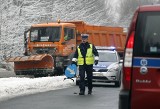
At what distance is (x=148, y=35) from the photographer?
680cm

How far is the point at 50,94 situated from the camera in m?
16.7

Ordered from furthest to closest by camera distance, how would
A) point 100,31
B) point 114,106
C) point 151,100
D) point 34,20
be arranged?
1. point 34,20
2. point 100,31
3. point 114,106
4. point 151,100

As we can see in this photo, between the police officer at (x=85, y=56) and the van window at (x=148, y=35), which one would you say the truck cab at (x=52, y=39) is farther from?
the van window at (x=148, y=35)

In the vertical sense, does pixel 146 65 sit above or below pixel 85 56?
above

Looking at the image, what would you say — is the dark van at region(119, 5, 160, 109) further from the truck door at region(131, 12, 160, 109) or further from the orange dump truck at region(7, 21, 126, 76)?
the orange dump truck at region(7, 21, 126, 76)

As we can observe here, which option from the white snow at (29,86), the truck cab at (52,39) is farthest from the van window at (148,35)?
the truck cab at (52,39)

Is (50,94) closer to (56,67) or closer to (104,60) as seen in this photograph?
(104,60)

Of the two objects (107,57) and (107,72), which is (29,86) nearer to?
(107,72)

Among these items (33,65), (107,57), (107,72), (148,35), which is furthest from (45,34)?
(148,35)

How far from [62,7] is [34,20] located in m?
4.89

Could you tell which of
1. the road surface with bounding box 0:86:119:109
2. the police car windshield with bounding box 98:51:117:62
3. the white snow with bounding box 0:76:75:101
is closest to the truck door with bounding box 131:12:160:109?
the road surface with bounding box 0:86:119:109

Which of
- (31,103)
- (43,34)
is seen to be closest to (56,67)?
(43,34)

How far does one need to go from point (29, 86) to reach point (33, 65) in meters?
6.98

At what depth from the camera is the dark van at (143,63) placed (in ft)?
22.2
